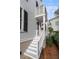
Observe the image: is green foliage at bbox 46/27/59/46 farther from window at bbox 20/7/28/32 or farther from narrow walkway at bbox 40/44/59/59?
window at bbox 20/7/28/32

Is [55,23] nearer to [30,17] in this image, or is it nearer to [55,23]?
[55,23]

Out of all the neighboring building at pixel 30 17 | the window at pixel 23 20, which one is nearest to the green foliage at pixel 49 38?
the neighboring building at pixel 30 17

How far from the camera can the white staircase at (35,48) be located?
7.52 feet

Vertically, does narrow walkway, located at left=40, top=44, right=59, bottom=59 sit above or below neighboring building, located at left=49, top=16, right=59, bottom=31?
below

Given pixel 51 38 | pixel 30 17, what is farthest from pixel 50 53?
pixel 30 17

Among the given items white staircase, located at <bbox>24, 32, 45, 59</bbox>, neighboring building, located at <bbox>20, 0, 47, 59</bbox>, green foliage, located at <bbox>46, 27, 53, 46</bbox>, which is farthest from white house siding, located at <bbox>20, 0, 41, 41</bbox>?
green foliage, located at <bbox>46, 27, 53, 46</bbox>

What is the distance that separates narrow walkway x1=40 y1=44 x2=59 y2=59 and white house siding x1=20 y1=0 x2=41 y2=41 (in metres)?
0.34

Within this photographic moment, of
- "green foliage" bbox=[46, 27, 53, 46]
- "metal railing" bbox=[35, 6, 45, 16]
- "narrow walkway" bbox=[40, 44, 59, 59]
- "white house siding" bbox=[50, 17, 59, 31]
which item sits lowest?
"narrow walkway" bbox=[40, 44, 59, 59]

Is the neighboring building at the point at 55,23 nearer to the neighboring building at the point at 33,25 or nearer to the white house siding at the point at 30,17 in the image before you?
the neighboring building at the point at 33,25

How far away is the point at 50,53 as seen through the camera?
7.59 feet

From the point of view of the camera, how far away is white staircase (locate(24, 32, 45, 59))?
2.29 metres

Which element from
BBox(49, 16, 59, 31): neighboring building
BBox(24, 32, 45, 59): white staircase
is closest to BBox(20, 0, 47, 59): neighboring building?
BBox(24, 32, 45, 59): white staircase

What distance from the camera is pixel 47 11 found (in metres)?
2.31
